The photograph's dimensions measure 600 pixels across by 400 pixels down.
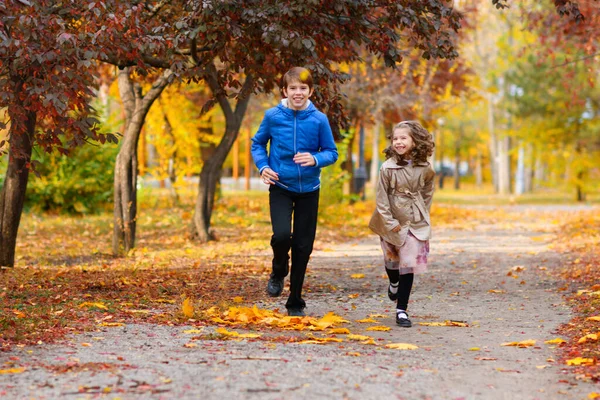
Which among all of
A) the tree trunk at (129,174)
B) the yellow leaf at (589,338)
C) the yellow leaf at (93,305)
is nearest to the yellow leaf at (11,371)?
the yellow leaf at (93,305)

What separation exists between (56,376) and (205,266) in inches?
271

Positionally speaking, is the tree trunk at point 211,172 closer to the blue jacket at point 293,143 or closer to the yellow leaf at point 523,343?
the blue jacket at point 293,143

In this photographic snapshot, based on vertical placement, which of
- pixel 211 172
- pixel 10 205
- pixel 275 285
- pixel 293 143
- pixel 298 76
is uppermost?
pixel 298 76

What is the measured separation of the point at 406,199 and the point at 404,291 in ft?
2.39

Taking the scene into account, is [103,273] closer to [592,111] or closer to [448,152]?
[592,111]

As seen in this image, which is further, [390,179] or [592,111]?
[592,111]

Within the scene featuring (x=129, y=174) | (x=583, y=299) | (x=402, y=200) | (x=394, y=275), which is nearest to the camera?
(x=402, y=200)

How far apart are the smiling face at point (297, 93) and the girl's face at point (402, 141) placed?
76 cm

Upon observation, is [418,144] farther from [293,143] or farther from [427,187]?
[293,143]

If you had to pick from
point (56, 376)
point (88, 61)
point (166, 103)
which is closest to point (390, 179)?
point (88, 61)

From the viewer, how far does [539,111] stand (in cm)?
3478

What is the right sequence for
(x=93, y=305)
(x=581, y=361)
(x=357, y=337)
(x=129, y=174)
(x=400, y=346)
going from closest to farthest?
(x=581, y=361) < (x=400, y=346) < (x=357, y=337) < (x=93, y=305) < (x=129, y=174)

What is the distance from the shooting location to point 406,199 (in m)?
7.58

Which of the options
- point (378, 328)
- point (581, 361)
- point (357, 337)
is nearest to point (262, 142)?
point (378, 328)
